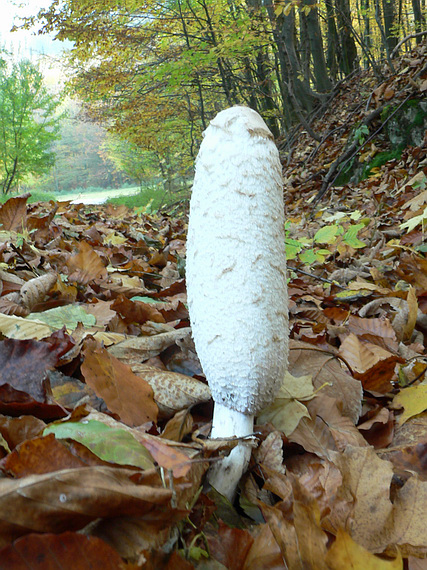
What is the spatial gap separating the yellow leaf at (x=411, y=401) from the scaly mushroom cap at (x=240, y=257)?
1.67 feet

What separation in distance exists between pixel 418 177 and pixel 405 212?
0.73 metres

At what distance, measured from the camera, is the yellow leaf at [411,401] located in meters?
1.30

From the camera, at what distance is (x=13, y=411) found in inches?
37.6

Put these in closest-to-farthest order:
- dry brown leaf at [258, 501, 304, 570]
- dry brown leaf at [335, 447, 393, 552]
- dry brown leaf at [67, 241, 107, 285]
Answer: dry brown leaf at [258, 501, 304, 570]
dry brown leaf at [335, 447, 393, 552]
dry brown leaf at [67, 241, 107, 285]

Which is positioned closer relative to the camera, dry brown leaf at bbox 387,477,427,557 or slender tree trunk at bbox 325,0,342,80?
dry brown leaf at bbox 387,477,427,557

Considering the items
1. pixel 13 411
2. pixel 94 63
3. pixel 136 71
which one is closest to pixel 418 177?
pixel 13 411

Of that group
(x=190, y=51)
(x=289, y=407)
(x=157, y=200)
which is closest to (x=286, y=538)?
(x=289, y=407)

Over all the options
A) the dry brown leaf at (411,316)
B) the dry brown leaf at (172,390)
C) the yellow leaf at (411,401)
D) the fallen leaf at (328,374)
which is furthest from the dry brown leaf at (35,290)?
the dry brown leaf at (411,316)

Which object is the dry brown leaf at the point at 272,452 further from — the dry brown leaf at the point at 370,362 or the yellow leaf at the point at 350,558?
the dry brown leaf at the point at 370,362

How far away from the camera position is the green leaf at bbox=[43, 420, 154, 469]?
0.78 meters

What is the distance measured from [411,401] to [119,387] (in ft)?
2.74

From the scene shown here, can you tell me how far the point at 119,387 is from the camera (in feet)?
3.65

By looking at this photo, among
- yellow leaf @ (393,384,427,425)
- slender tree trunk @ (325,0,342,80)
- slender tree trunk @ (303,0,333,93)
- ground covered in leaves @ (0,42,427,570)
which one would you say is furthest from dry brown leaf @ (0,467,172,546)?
slender tree trunk @ (325,0,342,80)

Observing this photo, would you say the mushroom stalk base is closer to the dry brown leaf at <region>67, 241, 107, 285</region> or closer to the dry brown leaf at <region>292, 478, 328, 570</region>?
the dry brown leaf at <region>292, 478, 328, 570</region>
